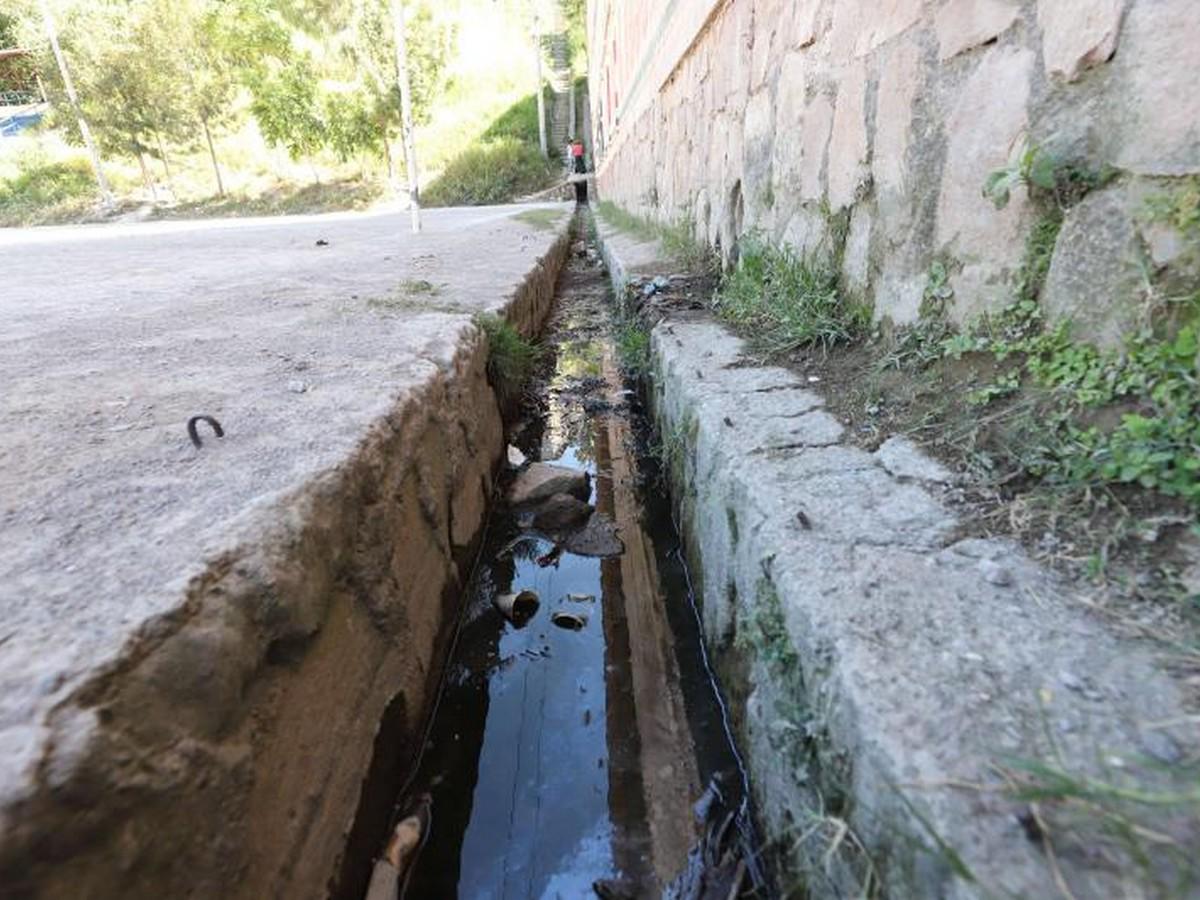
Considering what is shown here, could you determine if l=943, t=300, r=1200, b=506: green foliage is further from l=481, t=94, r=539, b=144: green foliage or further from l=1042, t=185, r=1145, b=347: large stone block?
l=481, t=94, r=539, b=144: green foliage

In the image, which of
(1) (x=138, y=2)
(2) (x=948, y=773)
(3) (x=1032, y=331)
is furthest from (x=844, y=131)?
(1) (x=138, y=2)

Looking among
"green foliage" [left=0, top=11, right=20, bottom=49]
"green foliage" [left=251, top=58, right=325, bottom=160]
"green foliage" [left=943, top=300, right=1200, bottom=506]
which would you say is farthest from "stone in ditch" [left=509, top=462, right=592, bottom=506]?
"green foliage" [left=0, top=11, right=20, bottom=49]

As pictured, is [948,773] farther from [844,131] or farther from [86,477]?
[844,131]

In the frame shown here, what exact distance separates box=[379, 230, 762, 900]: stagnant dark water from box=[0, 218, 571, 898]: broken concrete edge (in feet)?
0.46

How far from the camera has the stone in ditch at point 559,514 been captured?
2.20m

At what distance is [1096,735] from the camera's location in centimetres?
65

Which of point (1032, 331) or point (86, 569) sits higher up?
point (1032, 331)

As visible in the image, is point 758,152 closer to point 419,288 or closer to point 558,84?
point 419,288

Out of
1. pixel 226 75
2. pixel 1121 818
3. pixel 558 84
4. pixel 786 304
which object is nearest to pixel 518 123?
pixel 558 84

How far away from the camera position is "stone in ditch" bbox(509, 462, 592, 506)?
90.0 inches

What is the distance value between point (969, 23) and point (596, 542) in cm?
155

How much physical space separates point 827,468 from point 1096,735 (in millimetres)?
659

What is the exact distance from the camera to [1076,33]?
1.13 m

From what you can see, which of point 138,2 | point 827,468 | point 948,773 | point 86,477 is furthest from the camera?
point 138,2
